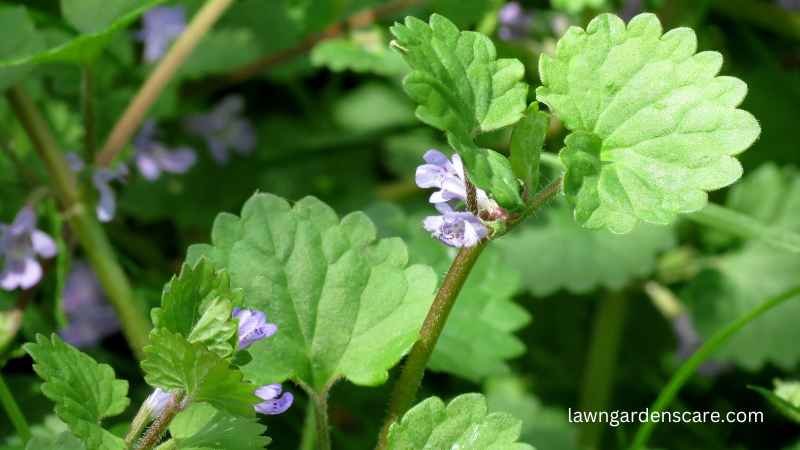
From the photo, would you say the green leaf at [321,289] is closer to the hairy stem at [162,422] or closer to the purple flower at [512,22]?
the hairy stem at [162,422]

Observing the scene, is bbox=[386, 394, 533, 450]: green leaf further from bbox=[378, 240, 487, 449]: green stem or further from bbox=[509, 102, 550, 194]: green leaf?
bbox=[509, 102, 550, 194]: green leaf

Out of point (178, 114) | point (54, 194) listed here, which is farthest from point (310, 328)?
point (178, 114)

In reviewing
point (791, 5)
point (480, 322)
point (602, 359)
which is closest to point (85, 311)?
point (480, 322)

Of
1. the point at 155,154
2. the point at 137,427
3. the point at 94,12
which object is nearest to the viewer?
the point at 137,427

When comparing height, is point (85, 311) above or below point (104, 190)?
below

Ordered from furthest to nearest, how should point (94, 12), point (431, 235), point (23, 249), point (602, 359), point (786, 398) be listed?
point (602, 359)
point (23, 249)
point (94, 12)
point (786, 398)
point (431, 235)

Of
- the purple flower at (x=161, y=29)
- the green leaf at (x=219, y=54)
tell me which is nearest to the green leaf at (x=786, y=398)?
the green leaf at (x=219, y=54)

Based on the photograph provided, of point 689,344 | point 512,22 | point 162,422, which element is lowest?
point 689,344

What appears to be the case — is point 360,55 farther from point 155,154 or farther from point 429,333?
point 429,333
